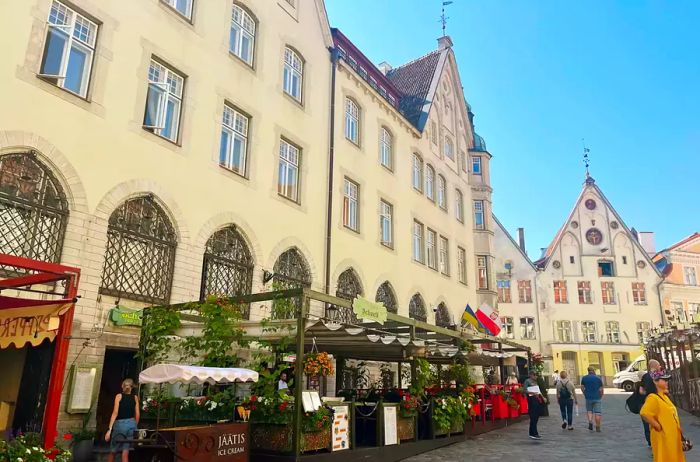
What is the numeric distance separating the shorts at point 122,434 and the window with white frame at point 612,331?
147 feet

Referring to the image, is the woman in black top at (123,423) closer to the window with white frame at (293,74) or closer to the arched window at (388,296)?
the window with white frame at (293,74)

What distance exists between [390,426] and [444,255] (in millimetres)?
16562

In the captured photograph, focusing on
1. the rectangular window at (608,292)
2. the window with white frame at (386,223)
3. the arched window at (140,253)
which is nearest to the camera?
the arched window at (140,253)

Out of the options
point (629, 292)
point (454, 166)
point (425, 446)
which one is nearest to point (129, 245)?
point (425, 446)

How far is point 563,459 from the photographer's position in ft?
37.2

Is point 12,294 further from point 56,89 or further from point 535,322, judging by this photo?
point 535,322

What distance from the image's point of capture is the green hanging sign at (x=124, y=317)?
11711mm

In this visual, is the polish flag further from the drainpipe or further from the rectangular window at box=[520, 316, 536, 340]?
the rectangular window at box=[520, 316, 536, 340]

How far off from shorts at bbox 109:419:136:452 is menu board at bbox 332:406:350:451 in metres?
3.54

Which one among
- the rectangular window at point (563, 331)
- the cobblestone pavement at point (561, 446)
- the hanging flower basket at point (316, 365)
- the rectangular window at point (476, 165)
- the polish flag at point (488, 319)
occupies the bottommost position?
the cobblestone pavement at point (561, 446)

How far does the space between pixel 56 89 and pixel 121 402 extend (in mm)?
6332

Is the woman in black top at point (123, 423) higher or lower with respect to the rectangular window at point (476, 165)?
lower

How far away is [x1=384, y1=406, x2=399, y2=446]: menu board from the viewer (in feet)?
39.2

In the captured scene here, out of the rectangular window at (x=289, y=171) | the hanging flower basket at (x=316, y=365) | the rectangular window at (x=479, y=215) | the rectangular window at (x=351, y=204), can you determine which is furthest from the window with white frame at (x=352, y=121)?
the rectangular window at (x=479, y=215)
